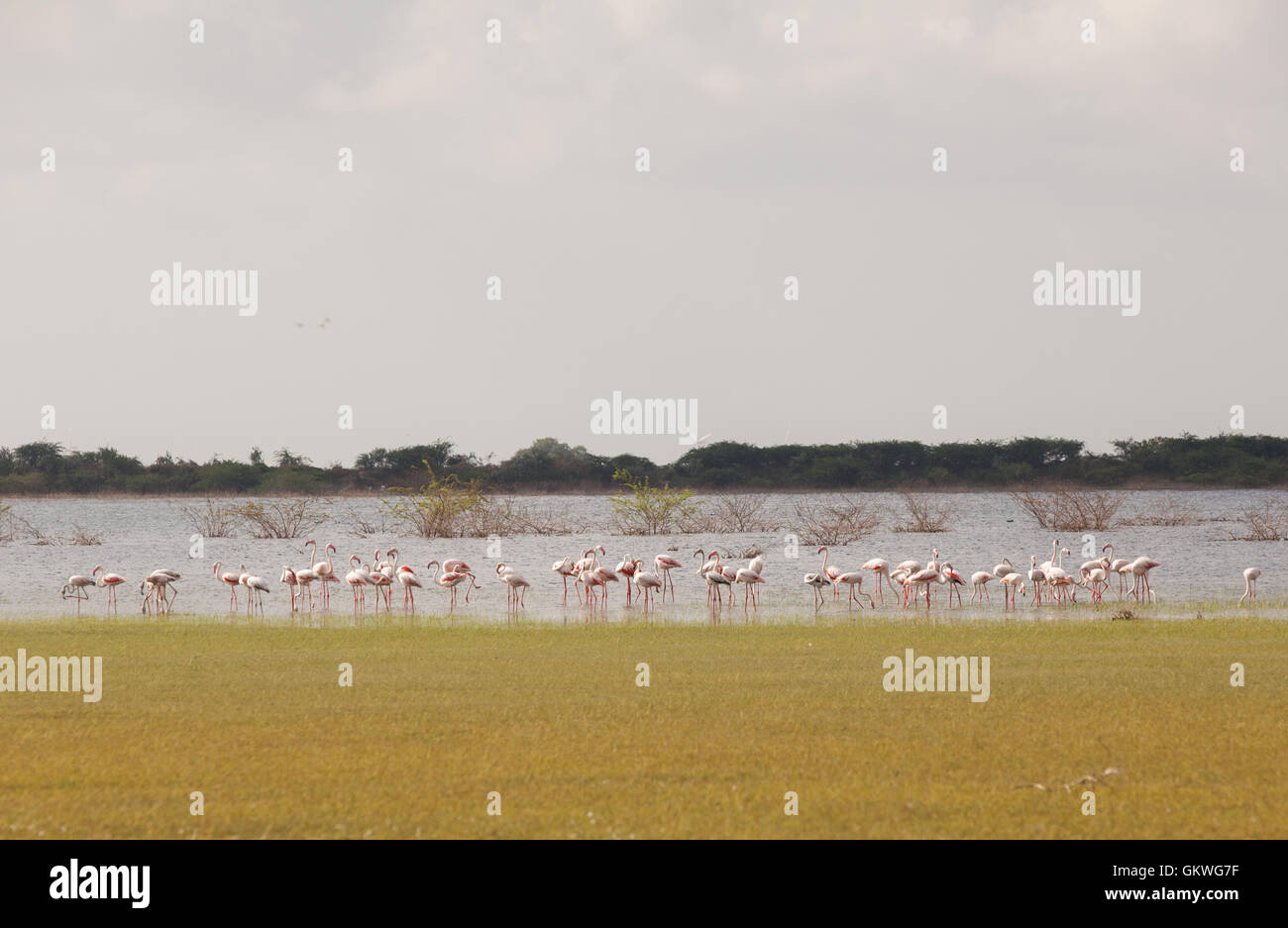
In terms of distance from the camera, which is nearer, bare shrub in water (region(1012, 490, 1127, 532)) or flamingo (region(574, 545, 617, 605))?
flamingo (region(574, 545, 617, 605))

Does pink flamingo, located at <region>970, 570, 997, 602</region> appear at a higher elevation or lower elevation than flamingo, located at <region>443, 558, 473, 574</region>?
lower

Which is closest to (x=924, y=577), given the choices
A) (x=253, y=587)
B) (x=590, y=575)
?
(x=590, y=575)

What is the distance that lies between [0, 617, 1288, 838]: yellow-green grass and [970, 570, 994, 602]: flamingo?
893 centimetres

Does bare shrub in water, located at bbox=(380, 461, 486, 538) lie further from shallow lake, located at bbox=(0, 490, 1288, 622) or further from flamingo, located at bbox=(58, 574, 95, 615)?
flamingo, located at bbox=(58, 574, 95, 615)

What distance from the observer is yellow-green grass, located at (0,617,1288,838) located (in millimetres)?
7965

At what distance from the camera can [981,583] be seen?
89.5 ft

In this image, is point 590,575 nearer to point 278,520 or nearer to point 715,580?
point 715,580

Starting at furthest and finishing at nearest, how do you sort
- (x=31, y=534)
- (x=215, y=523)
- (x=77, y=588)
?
1. (x=215, y=523)
2. (x=31, y=534)
3. (x=77, y=588)

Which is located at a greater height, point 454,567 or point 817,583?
point 454,567

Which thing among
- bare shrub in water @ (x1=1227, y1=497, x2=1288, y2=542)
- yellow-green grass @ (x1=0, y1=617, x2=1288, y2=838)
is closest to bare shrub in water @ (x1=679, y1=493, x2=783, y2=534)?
bare shrub in water @ (x1=1227, y1=497, x2=1288, y2=542)

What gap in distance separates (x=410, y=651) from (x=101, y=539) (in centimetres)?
4402

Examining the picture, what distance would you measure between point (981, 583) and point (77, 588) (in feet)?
68.4

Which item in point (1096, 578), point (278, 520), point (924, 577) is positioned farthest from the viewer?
point (278, 520)
